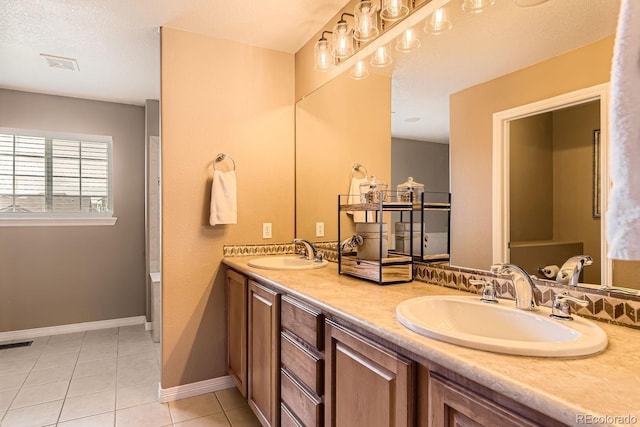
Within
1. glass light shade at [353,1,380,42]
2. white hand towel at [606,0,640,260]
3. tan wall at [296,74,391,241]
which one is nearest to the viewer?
white hand towel at [606,0,640,260]

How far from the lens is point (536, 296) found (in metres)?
1.21

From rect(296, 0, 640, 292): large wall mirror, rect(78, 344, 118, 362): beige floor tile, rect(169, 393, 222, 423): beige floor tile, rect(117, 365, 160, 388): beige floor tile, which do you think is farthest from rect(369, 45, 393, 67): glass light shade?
rect(78, 344, 118, 362): beige floor tile

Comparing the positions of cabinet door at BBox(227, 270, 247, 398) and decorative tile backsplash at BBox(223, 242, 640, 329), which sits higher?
decorative tile backsplash at BBox(223, 242, 640, 329)

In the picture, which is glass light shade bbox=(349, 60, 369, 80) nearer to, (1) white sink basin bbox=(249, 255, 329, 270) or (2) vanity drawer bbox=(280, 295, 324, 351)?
(1) white sink basin bbox=(249, 255, 329, 270)

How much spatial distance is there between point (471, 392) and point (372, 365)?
0.35 m

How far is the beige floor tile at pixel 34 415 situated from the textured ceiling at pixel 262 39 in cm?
233

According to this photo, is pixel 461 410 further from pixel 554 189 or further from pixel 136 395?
pixel 136 395

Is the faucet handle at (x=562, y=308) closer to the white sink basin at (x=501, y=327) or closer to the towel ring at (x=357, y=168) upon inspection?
the white sink basin at (x=501, y=327)

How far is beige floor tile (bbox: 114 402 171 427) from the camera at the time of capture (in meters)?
2.07

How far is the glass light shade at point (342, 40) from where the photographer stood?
6.75 feet

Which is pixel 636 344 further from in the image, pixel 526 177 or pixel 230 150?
pixel 230 150

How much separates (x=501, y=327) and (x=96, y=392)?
100 inches

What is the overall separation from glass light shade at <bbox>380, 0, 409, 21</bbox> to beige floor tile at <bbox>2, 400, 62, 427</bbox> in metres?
2.82

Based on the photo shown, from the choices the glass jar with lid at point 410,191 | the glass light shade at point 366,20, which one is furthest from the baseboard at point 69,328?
the glass light shade at point 366,20
